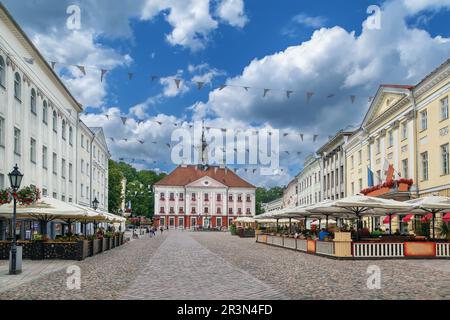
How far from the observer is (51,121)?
35156 mm

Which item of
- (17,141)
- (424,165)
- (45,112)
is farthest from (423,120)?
(17,141)

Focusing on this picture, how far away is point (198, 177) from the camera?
11612 cm

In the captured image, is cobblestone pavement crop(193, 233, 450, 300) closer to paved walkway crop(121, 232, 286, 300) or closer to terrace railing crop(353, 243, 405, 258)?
paved walkway crop(121, 232, 286, 300)

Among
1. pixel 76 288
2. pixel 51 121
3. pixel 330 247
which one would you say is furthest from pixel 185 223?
pixel 76 288

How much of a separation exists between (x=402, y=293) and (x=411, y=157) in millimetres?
25399

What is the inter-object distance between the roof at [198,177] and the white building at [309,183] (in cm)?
Result: 3002

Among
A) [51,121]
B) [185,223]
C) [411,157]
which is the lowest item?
[185,223]

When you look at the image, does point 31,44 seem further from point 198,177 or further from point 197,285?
point 198,177

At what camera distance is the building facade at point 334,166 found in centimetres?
5538

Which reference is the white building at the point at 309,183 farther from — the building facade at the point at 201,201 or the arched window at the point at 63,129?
the arched window at the point at 63,129

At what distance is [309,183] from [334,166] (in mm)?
16668

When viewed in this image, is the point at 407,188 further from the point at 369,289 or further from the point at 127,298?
the point at 127,298

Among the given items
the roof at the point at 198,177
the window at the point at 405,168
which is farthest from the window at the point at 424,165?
the roof at the point at 198,177
